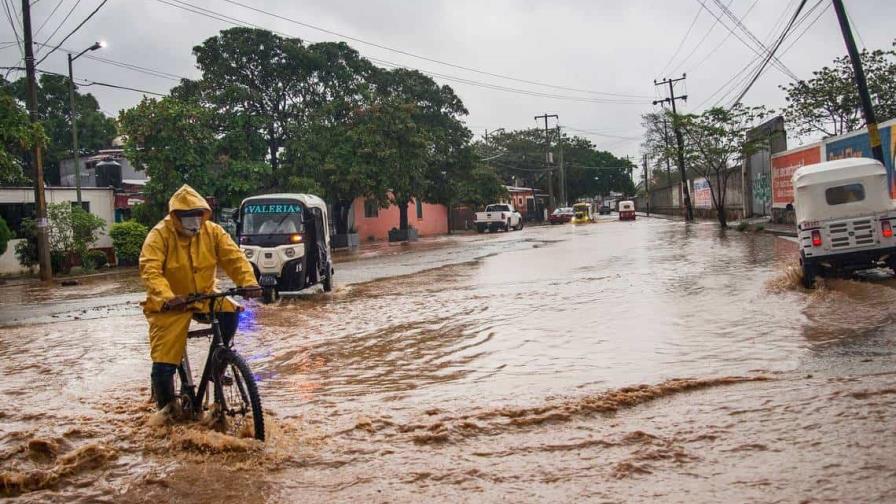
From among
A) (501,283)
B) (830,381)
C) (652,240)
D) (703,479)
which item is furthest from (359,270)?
(703,479)

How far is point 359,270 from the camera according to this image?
2239cm

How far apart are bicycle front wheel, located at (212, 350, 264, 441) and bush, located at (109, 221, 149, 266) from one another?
81.4ft

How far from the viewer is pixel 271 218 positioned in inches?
596

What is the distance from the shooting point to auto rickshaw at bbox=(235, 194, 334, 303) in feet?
47.9

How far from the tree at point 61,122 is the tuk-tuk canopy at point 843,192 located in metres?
42.0

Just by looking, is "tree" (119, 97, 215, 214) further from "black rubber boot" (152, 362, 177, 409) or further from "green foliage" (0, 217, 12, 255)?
"black rubber boot" (152, 362, 177, 409)

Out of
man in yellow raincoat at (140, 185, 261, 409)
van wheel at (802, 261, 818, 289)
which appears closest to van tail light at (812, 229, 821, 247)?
van wheel at (802, 261, 818, 289)

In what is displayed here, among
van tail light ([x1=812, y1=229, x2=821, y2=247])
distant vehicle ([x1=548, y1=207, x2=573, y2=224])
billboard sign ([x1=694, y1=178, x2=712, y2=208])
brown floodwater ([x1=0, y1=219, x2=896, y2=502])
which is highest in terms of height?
billboard sign ([x1=694, y1=178, x2=712, y2=208])

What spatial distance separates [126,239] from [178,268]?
24.9 meters

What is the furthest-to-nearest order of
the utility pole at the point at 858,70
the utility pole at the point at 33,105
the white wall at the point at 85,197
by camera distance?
the white wall at the point at 85,197, the utility pole at the point at 33,105, the utility pole at the point at 858,70

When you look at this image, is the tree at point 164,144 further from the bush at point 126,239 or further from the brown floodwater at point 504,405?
the brown floodwater at point 504,405

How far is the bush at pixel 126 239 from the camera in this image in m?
28.2

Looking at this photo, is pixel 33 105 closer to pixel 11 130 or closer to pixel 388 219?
→ pixel 11 130

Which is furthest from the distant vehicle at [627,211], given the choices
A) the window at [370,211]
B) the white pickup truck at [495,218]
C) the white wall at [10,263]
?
the white wall at [10,263]
